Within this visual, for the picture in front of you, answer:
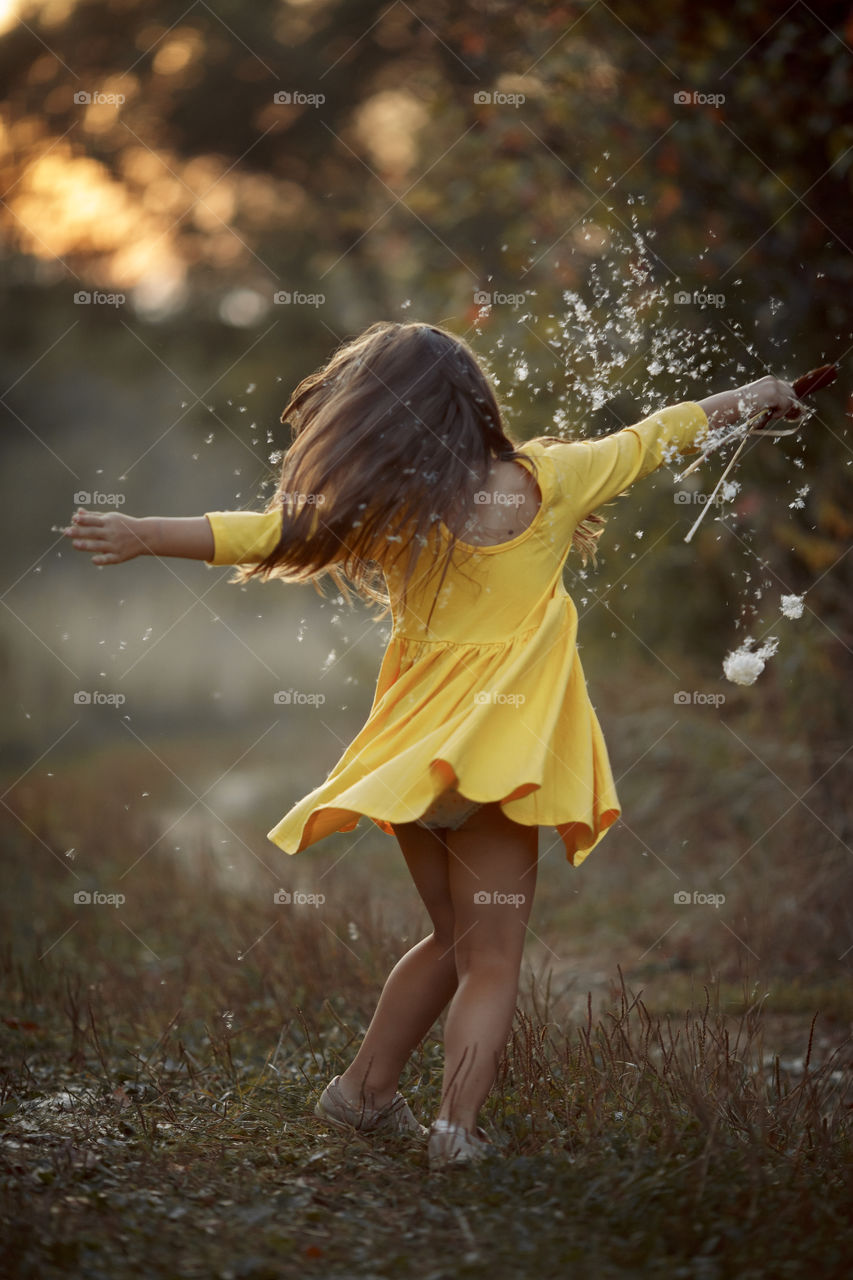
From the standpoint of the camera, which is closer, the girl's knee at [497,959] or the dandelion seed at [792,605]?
the girl's knee at [497,959]

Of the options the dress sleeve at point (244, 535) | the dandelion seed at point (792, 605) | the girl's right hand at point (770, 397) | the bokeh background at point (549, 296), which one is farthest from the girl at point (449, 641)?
the dandelion seed at point (792, 605)

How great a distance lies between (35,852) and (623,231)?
3.78 m

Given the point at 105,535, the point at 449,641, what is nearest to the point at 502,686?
the point at 449,641

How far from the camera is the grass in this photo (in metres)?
2.01

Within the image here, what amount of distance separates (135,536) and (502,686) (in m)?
0.73

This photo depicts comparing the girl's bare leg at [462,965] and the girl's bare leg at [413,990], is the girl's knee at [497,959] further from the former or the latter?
the girl's bare leg at [413,990]

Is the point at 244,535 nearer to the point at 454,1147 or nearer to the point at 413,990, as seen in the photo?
the point at 413,990

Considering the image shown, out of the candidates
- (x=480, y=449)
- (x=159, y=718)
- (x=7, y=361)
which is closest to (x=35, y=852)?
(x=480, y=449)

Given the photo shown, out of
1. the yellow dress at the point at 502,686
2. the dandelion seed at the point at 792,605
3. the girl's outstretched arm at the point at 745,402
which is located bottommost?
the dandelion seed at the point at 792,605

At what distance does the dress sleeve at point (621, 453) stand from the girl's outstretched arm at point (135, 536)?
70 centimetres

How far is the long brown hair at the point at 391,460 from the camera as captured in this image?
2.46 metres

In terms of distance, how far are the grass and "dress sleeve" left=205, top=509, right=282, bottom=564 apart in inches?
43.4

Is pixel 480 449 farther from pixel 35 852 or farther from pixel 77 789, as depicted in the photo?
pixel 77 789

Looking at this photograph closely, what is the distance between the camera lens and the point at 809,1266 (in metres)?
1.94
